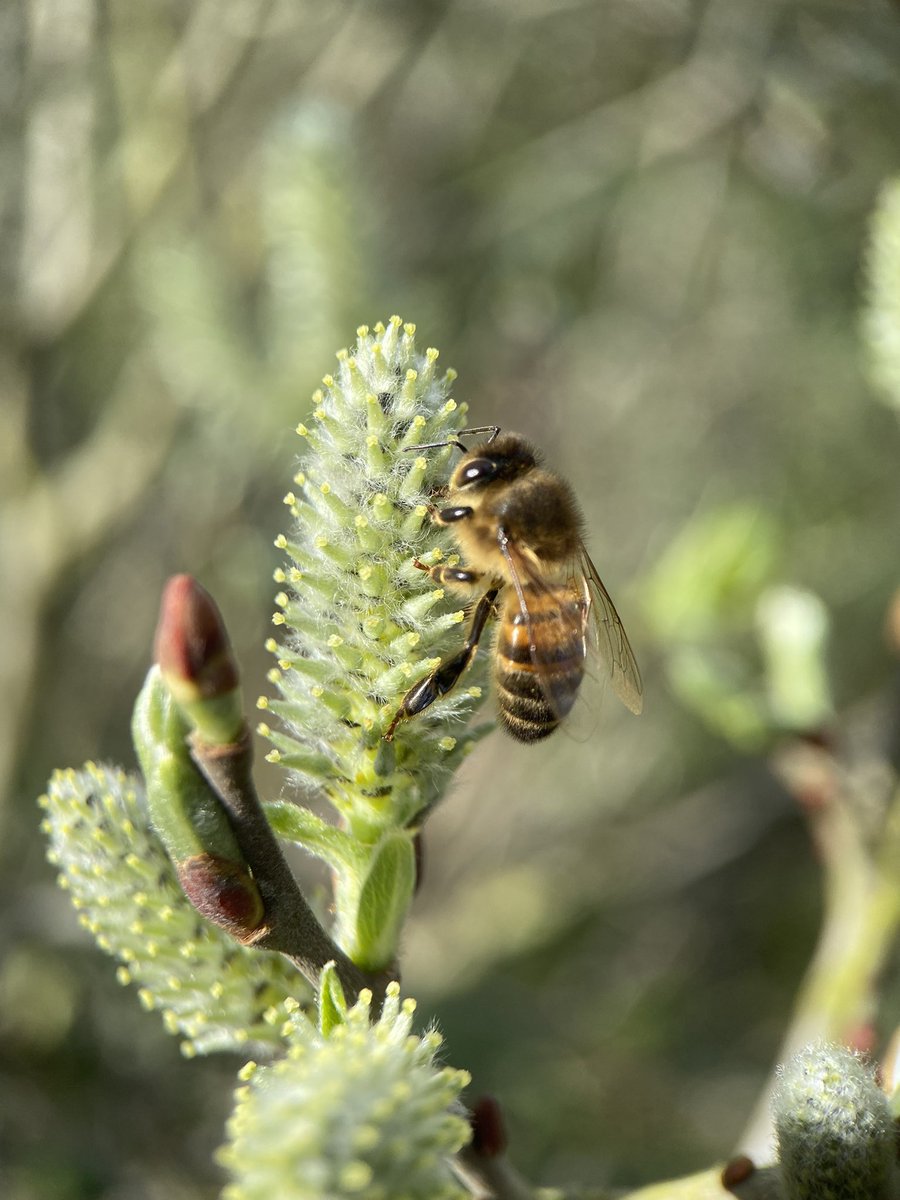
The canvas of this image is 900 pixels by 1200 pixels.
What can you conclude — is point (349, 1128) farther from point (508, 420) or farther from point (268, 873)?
point (508, 420)

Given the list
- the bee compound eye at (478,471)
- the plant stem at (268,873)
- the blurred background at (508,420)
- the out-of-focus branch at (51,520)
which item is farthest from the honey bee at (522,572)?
the out-of-focus branch at (51,520)

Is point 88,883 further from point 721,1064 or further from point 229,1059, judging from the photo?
point 721,1064

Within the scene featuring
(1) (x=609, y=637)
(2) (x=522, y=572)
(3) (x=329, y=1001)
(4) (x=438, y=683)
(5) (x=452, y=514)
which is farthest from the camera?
(1) (x=609, y=637)

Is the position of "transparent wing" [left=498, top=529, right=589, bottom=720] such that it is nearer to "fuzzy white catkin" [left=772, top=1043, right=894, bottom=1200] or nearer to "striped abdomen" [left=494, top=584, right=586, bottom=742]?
"striped abdomen" [left=494, top=584, right=586, bottom=742]

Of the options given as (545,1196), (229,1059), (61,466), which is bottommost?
(545,1196)

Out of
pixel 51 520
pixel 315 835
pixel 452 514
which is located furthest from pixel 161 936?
pixel 51 520

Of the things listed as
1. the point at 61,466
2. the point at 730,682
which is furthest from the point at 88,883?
the point at 61,466

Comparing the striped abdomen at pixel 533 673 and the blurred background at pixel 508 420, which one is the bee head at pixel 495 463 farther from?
the blurred background at pixel 508 420
